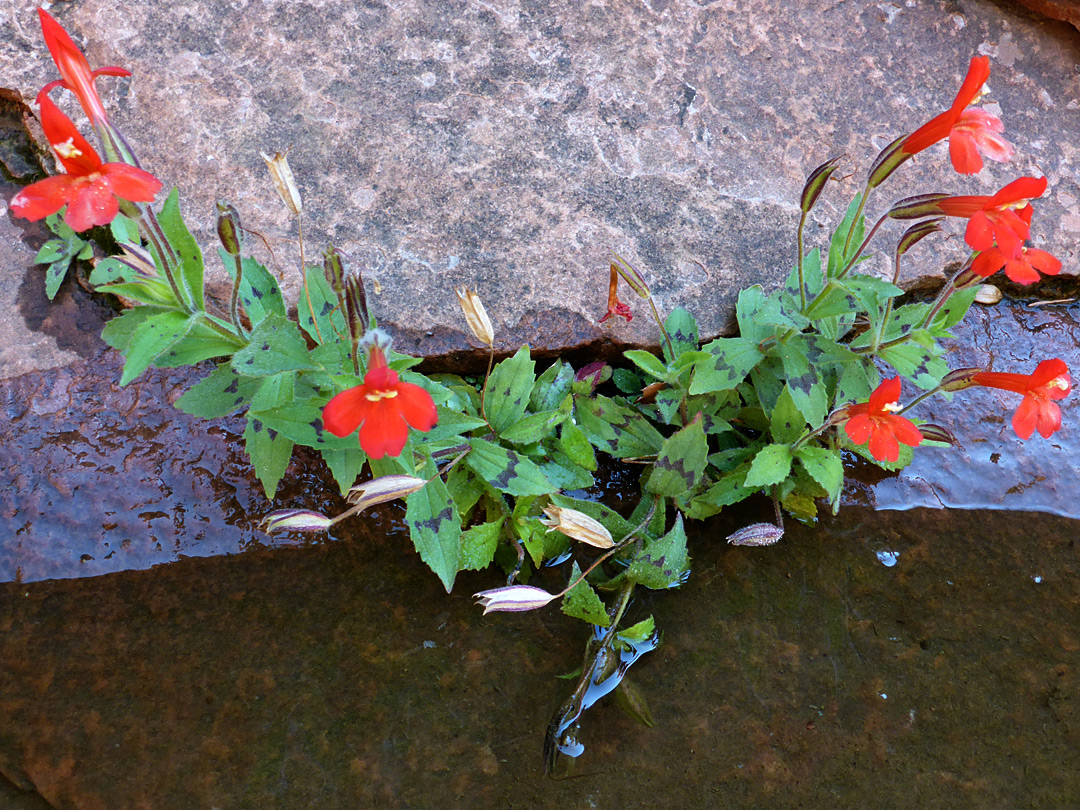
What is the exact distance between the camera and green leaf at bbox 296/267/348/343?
7.22ft

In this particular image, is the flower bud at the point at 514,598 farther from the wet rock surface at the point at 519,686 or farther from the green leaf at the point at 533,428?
the green leaf at the point at 533,428

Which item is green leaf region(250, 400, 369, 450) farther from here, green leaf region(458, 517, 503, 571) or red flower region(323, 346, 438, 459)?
green leaf region(458, 517, 503, 571)

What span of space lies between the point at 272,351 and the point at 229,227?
0.31 meters

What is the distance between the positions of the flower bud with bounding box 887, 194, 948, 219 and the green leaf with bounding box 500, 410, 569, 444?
110 centimetres

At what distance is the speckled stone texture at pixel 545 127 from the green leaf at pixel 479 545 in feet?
2.13

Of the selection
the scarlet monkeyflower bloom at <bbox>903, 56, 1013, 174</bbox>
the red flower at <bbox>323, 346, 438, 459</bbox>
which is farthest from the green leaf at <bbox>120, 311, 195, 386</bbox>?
the scarlet monkeyflower bloom at <bbox>903, 56, 1013, 174</bbox>

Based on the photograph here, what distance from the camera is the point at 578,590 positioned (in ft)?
7.44

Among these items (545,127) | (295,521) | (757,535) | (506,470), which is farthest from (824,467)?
(545,127)

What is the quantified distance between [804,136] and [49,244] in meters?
2.89

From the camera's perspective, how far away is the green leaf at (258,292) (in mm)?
2121

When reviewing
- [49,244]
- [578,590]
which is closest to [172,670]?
[578,590]

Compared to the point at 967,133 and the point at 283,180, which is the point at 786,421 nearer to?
the point at 967,133

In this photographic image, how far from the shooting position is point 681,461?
2418mm

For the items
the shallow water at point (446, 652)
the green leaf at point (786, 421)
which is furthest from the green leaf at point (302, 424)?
the green leaf at point (786, 421)
